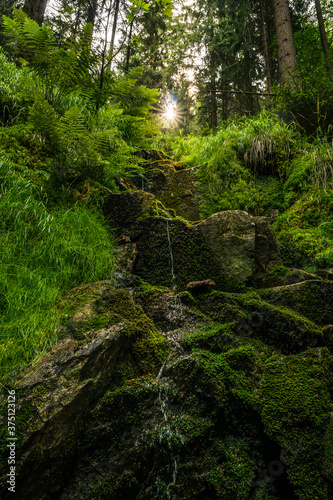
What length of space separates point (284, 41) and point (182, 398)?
879 centimetres

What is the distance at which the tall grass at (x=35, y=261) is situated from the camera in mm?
1836

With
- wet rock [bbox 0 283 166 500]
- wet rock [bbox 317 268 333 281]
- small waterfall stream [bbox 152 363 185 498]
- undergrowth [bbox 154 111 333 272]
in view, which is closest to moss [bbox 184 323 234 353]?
wet rock [bbox 0 283 166 500]

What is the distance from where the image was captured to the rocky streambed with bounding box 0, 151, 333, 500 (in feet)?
5.26

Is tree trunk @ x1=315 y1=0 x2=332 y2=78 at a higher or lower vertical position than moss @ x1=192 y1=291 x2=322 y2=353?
higher

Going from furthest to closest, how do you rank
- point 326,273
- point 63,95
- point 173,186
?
point 173,186 → point 63,95 → point 326,273

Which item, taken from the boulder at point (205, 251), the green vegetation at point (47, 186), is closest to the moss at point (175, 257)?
the boulder at point (205, 251)

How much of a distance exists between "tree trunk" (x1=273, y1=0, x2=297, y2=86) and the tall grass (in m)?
6.64

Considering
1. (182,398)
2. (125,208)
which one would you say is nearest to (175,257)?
(125,208)

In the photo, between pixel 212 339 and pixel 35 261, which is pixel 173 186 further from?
pixel 212 339

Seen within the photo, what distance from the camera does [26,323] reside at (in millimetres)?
1878

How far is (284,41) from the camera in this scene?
264 inches

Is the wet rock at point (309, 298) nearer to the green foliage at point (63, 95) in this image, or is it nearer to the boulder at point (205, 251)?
the boulder at point (205, 251)

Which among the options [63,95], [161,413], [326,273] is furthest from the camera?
[63,95]

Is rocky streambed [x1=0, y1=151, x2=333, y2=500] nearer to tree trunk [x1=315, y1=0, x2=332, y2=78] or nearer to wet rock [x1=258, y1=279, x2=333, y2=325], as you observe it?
wet rock [x1=258, y1=279, x2=333, y2=325]
